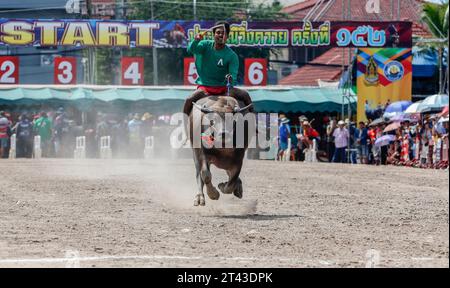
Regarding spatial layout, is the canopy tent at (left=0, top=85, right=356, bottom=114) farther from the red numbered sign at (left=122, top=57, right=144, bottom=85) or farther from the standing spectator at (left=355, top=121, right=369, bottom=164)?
the standing spectator at (left=355, top=121, right=369, bottom=164)

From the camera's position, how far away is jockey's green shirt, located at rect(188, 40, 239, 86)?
15195mm

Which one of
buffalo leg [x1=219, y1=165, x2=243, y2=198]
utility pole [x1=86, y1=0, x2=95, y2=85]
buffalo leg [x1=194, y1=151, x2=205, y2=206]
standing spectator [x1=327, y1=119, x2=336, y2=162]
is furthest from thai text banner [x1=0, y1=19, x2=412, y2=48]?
buffalo leg [x1=194, y1=151, x2=205, y2=206]

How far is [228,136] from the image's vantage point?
14617 mm

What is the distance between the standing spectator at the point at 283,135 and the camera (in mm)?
38562

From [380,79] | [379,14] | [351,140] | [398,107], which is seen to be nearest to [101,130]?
[351,140]

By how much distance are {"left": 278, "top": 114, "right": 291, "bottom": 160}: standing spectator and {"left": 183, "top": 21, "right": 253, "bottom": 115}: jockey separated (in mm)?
23033

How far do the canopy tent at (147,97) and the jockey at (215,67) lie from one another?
1074 inches

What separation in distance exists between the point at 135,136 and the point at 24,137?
161 inches

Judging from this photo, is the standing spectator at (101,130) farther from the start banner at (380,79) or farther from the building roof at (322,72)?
the building roof at (322,72)

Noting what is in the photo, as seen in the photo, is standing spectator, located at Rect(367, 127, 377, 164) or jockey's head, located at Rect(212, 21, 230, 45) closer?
jockey's head, located at Rect(212, 21, 230, 45)

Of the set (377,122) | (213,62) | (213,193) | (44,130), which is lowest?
(44,130)

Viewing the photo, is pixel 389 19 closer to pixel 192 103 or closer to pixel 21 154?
pixel 21 154

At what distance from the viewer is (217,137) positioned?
14.6 m

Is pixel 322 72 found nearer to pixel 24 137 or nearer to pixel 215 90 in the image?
pixel 24 137
